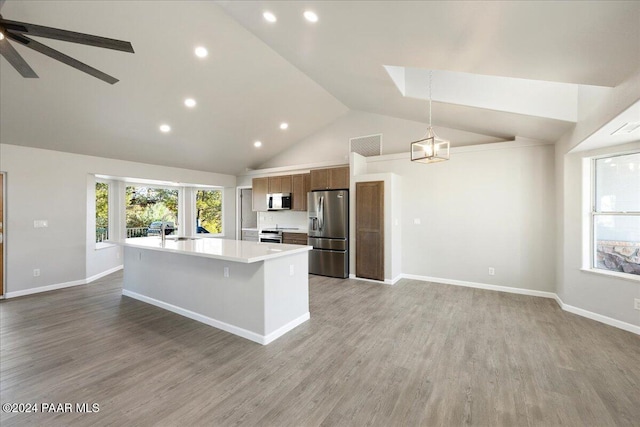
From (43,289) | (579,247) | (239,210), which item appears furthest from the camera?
(239,210)

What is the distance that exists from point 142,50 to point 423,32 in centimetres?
322

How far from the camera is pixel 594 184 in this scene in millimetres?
3531

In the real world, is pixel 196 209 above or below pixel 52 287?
above

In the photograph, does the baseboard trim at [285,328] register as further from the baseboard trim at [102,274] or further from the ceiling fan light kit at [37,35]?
the baseboard trim at [102,274]

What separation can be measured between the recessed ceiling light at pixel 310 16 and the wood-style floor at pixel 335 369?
3.15 m

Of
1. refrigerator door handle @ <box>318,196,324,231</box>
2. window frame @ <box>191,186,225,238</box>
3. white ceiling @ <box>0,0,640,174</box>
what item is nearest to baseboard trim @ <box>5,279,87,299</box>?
white ceiling @ <box>0,0,640,174</box>

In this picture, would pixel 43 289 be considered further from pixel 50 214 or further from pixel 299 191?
pixel 299 191

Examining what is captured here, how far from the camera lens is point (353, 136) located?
6152 mm

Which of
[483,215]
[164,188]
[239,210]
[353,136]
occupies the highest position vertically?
[353,136]

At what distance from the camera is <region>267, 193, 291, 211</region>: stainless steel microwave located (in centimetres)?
658

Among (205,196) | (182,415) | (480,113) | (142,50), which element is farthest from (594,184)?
(205,196)

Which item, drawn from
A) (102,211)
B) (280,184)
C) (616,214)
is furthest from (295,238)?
(616,214)

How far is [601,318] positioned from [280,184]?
5.98 m

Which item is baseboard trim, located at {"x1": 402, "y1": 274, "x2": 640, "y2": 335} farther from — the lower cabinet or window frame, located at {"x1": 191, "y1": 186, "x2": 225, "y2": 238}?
window frame, located at {"x1": 191, "y1": 186, "x2": 225, "y2": 238}
